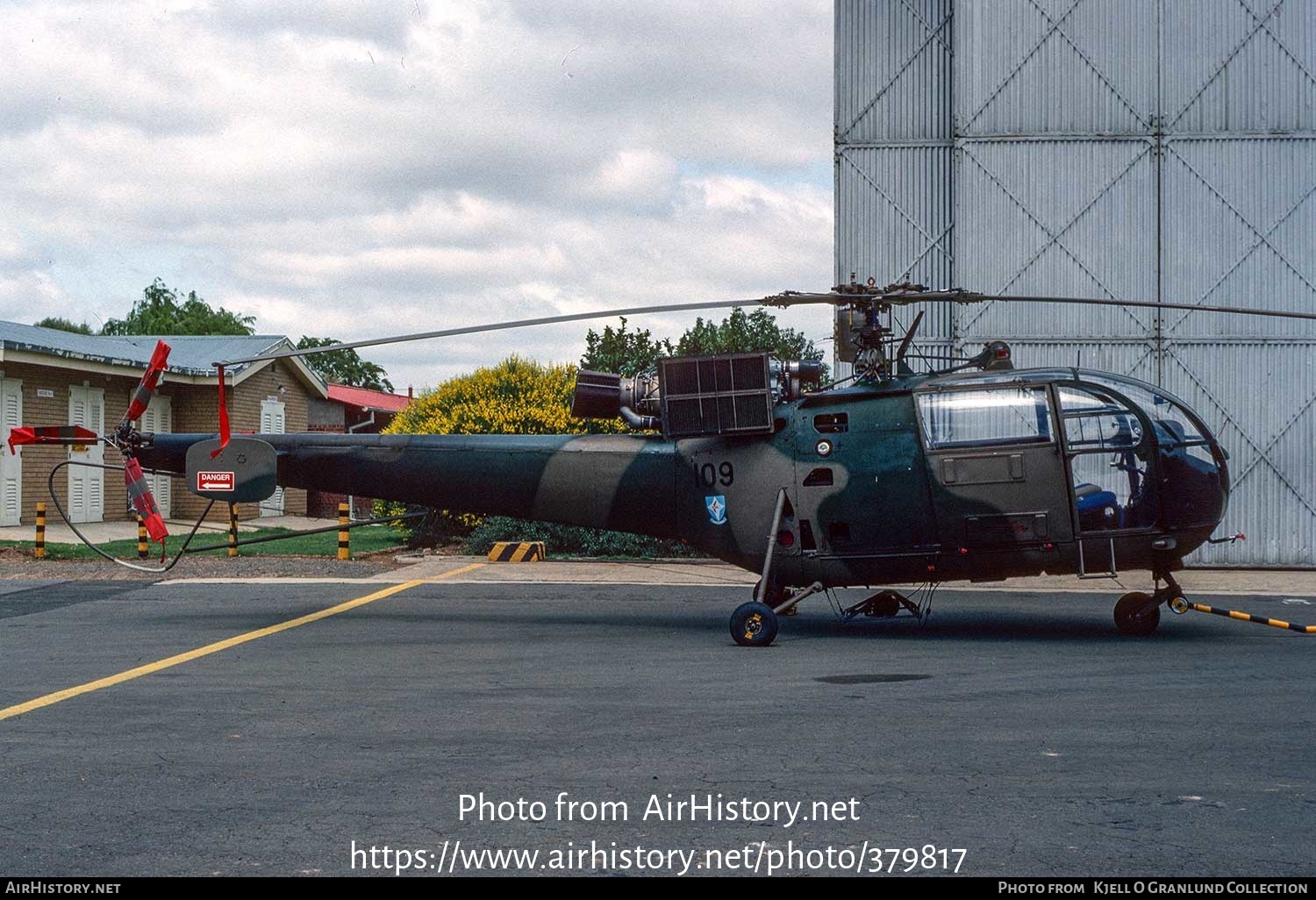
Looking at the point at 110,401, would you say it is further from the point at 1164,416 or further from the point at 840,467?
the point at 1164,416

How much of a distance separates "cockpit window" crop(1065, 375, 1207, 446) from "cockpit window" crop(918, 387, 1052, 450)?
0.65 meters

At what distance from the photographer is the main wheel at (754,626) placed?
11555 millimetres

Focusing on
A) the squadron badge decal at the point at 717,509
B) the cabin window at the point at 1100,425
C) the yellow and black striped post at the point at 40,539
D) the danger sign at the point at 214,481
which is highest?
the cabin window at the point at 1100,425

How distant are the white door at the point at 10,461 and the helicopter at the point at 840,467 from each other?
1630 centimetres

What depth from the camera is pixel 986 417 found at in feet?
38.7

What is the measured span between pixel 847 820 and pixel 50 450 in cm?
2807

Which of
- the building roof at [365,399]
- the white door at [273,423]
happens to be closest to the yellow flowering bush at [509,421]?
the white door at [273,423]

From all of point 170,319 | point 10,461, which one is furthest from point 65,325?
point 10,461

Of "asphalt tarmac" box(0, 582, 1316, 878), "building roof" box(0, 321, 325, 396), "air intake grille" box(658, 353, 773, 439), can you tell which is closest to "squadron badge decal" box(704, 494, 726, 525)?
"air intake grille" box(658, 353, 773, 439)

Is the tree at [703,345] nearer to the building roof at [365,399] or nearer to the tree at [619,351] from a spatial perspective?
the tree at [619,351]

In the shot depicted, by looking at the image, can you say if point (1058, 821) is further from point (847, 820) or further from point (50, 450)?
point (50, 450)
